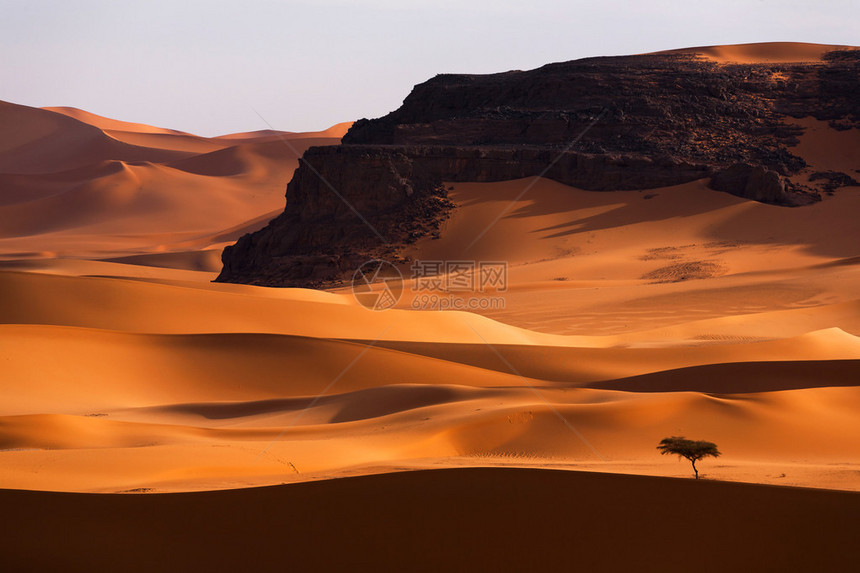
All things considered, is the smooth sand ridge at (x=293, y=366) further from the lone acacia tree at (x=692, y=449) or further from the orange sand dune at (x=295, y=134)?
the orange sand dune at (x=295, y=134)

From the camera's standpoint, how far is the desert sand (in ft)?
16.5

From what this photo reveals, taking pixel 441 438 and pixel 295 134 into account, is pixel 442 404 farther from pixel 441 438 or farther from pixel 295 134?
pixel 295 134

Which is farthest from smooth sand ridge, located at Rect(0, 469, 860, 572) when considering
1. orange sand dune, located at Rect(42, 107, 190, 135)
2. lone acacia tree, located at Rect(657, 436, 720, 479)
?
orange sand dune, located at Rect(42, 107, 190, 135)

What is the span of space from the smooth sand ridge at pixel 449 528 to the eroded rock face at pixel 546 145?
101 ft

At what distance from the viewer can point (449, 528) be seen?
5.02m

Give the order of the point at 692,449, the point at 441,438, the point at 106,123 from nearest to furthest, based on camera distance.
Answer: the point at 692,449 < the point at 441,438 < the point at 106,123

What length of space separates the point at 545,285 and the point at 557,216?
11.1m

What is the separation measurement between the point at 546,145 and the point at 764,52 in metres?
23.7

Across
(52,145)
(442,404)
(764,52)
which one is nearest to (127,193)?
(52,145)

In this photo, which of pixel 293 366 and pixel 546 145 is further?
pixel 546 145

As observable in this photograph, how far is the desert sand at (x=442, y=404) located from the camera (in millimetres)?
5031

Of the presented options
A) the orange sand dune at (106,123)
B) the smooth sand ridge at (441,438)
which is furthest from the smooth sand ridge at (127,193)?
the smooth sand ridge at (441,438)

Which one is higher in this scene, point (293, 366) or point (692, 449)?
point (692, 449)

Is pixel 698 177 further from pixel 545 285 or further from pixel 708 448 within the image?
pixel 708 448
